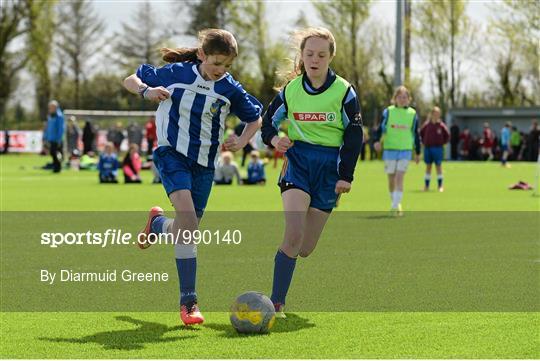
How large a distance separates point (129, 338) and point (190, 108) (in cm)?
174

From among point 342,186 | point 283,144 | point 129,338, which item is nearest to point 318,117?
point 283,144

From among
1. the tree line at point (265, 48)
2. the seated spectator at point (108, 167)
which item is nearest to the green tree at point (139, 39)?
the tree line at point (265, 48)

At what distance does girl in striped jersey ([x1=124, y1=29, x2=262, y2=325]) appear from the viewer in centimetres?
725

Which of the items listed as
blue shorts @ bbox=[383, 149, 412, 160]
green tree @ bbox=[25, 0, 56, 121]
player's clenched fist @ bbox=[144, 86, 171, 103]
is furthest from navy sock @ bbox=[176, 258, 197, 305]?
green tree @ bbox=[25, 0, 56, 121]

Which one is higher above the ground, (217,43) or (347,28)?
(347,28)

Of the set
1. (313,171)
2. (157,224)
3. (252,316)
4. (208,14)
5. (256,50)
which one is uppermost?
(208,14)

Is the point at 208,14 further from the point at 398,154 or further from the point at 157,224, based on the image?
the point at 157,224

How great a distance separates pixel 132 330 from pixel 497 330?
2435mm

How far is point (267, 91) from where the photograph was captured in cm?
6550

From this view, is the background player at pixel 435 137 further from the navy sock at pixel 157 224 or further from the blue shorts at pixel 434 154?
the navy sock at pixel 157 224

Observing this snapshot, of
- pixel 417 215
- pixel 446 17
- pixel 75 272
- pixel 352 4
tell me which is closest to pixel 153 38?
pixel 352 4

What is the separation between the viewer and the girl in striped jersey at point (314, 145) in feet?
24.4

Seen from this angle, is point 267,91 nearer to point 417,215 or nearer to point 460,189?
point 460,189

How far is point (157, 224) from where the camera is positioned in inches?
327
